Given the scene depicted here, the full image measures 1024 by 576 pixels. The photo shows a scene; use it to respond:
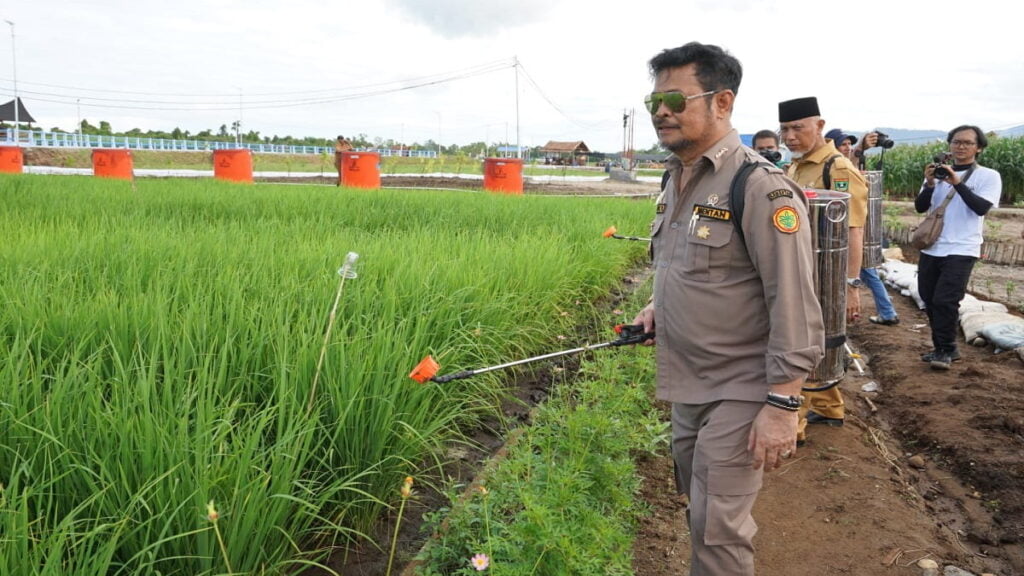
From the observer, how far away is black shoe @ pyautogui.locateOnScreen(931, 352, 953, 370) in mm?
4898

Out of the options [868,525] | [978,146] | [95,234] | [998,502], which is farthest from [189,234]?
[978,146]

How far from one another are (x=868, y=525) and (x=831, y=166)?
189cm

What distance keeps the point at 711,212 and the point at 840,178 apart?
228cm

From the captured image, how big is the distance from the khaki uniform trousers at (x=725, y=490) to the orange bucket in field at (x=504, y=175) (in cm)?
1435

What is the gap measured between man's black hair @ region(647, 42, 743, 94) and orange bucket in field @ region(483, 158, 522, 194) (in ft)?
46.6

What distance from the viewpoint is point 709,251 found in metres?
1.95

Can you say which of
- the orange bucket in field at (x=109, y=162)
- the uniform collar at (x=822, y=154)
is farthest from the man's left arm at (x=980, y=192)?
the orange bucket in field at (x=109, y=162)

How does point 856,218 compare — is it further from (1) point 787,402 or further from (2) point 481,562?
(2) point 481,562

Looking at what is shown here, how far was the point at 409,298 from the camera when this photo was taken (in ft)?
12.0

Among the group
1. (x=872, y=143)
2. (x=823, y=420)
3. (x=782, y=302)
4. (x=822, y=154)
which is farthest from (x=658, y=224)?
(x=872, y=143)

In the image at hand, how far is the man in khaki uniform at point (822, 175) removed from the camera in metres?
3.78

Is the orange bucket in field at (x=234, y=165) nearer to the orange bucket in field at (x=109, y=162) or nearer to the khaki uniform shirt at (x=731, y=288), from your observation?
the orange bucket in field at (x=109, y=162)

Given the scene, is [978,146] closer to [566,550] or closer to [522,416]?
[522,416]

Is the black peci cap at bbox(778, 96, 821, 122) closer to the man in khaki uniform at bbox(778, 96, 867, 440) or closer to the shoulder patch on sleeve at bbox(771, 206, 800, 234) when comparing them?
the man in khaki uniform at bbox(778, 96, 867, 440)
